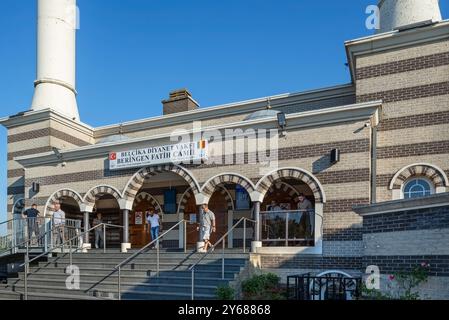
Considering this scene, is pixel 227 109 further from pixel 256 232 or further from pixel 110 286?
pixel 110 286

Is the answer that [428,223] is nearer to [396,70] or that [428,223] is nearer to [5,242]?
[396,70]

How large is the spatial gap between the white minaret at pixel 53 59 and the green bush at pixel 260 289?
12847 millimetres

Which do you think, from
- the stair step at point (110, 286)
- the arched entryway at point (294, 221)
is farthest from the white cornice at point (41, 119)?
the arched entryway at point (294, 221)

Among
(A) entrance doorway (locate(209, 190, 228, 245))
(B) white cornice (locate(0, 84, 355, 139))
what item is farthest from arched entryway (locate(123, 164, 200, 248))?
(B) white cornice (locate(0, 84, 355, 139))

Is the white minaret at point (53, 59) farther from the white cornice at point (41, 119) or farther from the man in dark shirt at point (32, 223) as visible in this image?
the man in dark shirt at point (32, 223)

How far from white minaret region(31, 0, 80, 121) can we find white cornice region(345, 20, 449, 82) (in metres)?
12.7

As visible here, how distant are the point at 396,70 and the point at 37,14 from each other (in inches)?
649

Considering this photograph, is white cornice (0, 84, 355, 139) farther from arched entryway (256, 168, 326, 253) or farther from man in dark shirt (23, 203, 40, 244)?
arched entryway (256, 168, 326, 253)

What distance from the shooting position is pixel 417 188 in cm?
1216

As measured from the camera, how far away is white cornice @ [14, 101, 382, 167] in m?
11.5

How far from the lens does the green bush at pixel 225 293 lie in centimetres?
908

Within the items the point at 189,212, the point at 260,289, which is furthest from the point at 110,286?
the point at 189,212

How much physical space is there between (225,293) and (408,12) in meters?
11.2
